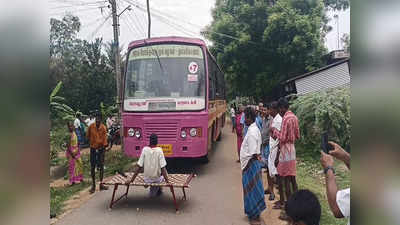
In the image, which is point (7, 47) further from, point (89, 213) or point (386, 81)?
point (89, 213)

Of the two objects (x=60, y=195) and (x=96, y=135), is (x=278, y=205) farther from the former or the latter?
(x=60, y=195)

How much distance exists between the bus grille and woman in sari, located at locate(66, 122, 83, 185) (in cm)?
144

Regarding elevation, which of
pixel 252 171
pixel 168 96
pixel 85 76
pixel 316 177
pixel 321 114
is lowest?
pixel 316 177

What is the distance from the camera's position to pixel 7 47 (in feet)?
2.97

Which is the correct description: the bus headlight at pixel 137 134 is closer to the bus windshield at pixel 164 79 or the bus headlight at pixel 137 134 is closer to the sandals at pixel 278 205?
the bus windshield at pixel 164 79

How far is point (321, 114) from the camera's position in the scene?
7.98 meters

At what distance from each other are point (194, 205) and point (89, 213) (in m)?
1.62

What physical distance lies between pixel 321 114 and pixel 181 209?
489 cm

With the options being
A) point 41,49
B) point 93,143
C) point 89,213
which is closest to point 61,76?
point 93,143

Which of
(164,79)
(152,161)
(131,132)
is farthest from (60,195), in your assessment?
(164,79)

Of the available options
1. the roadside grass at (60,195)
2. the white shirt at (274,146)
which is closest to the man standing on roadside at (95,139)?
the roadside grass at (60,195)

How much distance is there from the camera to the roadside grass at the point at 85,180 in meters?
5.16

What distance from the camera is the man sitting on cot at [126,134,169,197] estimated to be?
450 centimetres

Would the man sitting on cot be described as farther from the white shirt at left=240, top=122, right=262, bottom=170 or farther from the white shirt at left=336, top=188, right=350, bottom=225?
the white shirt at left=336, top=188, right=350, bottom=225
